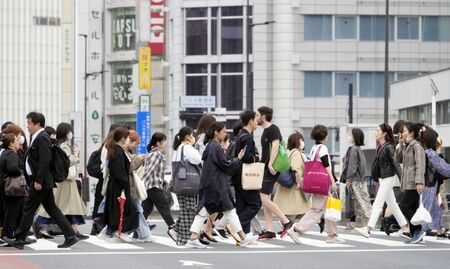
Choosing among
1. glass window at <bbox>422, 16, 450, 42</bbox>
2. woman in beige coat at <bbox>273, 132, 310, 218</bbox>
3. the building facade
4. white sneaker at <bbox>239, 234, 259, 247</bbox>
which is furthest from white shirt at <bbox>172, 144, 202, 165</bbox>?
glass window at <bbox>422, 16, 450, 42</bbox>

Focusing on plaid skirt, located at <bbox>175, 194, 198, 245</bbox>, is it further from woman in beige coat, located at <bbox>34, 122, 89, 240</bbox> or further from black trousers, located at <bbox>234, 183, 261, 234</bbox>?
woman in beige coat, located at <bbox>34, 122, 89, 240</bbox>

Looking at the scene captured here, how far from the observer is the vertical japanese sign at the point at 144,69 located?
248ft

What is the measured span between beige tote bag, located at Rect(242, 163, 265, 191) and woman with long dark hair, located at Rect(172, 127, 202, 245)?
2.18 ft

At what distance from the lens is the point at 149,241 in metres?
22.9

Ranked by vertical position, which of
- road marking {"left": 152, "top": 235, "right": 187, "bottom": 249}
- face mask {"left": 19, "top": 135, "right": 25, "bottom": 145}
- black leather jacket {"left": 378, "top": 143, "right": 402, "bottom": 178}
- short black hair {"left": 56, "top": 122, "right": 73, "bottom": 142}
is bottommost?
road marking {"left": 152, "top": 235, "right": 187, "bottom": 249}

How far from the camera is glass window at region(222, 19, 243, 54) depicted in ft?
273

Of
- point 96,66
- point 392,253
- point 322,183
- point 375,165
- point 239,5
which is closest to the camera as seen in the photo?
point 392,253

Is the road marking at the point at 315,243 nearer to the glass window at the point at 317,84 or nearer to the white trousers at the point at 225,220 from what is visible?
the white trousers at the point at 225,220

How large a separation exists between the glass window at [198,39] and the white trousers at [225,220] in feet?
206

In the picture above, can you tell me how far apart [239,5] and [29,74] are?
86.7 metres

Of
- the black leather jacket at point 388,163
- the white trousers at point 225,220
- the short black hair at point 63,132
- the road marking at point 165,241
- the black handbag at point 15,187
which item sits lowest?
the road marking at point 165,241

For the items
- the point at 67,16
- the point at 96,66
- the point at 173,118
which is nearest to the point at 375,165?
the point at 96,66

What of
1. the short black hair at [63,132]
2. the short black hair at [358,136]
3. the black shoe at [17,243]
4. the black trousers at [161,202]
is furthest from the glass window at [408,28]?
the black shoe at [17,243]

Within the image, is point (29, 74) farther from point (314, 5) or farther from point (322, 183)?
point (322, 183)
